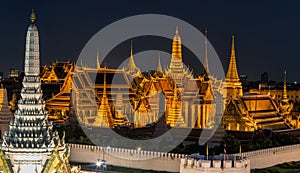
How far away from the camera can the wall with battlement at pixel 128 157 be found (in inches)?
778

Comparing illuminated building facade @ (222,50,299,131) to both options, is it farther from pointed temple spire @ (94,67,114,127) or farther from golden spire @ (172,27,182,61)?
golden spire @ (172,27,182,61)

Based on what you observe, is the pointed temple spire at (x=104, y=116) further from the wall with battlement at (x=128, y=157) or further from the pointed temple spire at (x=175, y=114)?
the wall with battlement at (x=128, y=157)

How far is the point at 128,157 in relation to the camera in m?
20.7

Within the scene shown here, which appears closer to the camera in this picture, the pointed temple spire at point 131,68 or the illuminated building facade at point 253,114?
the illuminated building facade at point 253,114

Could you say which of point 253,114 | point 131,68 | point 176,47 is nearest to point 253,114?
point 253,114

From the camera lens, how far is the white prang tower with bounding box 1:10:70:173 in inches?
603

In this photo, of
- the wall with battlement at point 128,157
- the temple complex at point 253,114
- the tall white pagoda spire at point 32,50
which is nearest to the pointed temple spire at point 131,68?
the temple complex at point 253,114

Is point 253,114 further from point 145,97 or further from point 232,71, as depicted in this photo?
point 145,97

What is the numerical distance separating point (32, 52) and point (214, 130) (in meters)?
8.37

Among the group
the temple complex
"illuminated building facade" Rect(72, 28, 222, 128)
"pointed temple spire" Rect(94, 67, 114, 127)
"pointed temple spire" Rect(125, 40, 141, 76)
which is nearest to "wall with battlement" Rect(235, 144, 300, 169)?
the temple complex

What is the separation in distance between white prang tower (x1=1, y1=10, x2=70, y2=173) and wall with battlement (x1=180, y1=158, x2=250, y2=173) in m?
3.14

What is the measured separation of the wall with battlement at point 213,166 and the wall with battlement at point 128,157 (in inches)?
69.1

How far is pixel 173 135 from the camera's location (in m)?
23.7

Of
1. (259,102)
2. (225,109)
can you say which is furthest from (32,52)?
(259,102)
